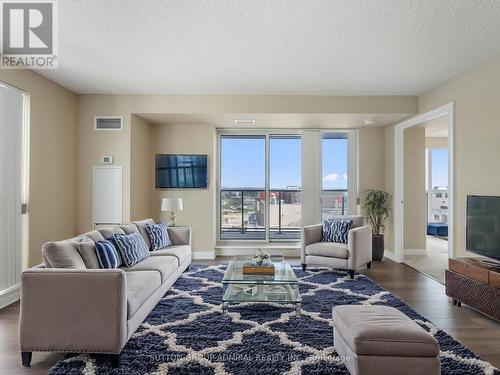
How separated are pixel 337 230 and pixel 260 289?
80.3 inches

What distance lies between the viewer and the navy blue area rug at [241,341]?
231cm

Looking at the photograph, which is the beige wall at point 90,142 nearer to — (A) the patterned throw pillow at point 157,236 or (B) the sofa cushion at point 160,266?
(A) the patterned throw pillow at point 157,236

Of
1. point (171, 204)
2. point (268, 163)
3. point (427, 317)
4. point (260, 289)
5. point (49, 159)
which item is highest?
point (268, 163)

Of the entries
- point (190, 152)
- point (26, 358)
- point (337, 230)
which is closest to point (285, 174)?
point (337, 230)

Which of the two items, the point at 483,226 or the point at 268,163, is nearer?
the point at 483,226

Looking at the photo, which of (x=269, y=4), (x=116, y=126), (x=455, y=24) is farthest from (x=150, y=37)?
(x=455, y=24)

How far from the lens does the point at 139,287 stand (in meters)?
2.82

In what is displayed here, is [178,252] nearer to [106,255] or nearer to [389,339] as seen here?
[106,255]

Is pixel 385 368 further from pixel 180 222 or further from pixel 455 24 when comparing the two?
pixel 180 222

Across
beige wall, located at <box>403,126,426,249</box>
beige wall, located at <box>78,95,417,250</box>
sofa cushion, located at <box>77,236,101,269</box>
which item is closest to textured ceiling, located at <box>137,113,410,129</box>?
beige wall, located at <box>78,95,417,250</box>

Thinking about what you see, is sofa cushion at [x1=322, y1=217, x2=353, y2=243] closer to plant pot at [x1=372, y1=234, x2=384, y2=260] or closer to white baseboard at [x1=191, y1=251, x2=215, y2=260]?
plant pot at [x1=372, y1=234, x2=384, y2=260]

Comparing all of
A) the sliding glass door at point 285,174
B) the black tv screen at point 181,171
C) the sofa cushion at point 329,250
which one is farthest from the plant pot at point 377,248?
the black tv screen at point 181,171

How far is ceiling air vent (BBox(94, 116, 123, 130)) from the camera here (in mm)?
5112

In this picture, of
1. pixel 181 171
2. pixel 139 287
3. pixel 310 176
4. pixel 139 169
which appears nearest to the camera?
pixel 139 287
